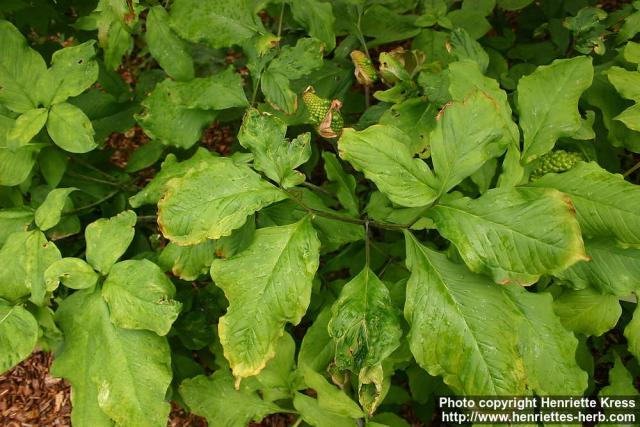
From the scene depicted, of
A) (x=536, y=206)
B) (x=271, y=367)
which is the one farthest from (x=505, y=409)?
(x=271, y=367)

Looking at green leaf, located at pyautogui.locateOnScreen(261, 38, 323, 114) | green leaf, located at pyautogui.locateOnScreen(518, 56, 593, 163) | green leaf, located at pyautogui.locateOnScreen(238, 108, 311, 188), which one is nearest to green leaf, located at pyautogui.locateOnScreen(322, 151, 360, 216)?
green leaf, located at pyautogui.locateOnScreen(261, 38, 323, 114)

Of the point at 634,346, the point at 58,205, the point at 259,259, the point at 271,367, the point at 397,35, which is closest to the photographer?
the point at 259,259

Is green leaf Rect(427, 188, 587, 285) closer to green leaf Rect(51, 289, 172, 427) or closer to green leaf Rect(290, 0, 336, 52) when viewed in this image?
green leaf Rect(290, 0, 336, 52)

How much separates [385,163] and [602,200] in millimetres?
685

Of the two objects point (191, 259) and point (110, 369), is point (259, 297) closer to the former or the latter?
point (191, 259)

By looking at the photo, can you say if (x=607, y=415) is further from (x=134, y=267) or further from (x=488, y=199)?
(x=134, y=267)

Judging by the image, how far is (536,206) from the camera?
131 centimetres

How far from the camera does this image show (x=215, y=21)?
193 cm

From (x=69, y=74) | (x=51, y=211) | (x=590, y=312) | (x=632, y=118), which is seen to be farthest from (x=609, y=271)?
(x=69, y=74)

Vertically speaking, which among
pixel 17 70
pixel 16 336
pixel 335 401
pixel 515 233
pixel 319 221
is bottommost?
pixel 335 401

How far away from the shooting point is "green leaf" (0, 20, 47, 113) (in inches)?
73.7

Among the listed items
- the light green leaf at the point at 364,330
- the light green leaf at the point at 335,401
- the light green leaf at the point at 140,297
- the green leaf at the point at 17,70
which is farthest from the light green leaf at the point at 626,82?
the green leaf at the point at 17,70

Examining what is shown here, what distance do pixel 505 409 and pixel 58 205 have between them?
5.22 feet

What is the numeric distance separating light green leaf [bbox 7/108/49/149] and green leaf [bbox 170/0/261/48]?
58cm
